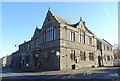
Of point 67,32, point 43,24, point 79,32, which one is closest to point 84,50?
point 79,32

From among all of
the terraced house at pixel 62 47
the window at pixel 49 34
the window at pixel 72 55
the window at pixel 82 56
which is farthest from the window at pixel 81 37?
the window at pixel 49 34

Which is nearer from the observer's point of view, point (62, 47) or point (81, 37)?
point (62, 47)

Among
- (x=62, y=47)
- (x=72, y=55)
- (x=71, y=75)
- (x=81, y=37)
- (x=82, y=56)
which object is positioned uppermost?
(x=81, y=37)

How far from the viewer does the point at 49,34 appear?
2750 cm

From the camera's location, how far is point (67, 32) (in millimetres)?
25812

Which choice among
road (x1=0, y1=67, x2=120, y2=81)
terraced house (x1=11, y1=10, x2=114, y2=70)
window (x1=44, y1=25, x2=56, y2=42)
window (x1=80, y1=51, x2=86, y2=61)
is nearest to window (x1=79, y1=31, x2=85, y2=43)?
terraced house (x1=11, y1=10, x2=114, y2=70)

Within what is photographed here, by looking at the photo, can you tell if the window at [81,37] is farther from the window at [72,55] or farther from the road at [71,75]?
the road at [71,75]

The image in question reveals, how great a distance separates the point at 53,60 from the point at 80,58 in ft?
22.3

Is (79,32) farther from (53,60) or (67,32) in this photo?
(53,60)

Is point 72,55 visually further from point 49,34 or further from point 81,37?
point 49,34

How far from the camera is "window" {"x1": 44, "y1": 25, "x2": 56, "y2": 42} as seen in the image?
2612cm

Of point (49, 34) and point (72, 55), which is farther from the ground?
point (49, 34)

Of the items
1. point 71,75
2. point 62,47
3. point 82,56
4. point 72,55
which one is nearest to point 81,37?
point 82,56

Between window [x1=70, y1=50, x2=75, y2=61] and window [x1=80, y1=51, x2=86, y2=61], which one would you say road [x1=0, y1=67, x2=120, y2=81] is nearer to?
window [x1=70, y1=50, x2=75, y2=61]
